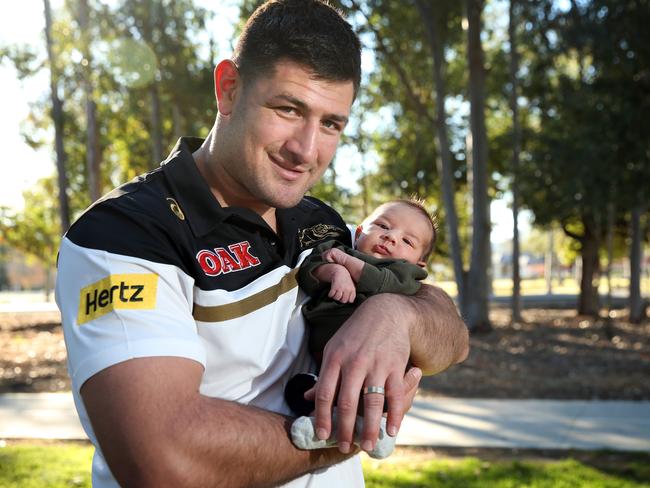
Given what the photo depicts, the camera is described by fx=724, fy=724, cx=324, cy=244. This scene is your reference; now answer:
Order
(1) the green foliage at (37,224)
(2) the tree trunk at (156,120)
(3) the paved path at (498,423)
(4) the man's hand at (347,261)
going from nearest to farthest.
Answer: (4) the man's hand at (347,261)
(3) the paved path at (498,423)
(2) the tree trunk at (156,120)
(1) the green foliage at (37,224)

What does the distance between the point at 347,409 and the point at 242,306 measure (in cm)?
36

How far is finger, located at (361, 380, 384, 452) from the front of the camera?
1.67 m

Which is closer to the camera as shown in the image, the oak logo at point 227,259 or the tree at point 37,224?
the oak logo at point 227,259

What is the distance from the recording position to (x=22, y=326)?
23703 millimetres

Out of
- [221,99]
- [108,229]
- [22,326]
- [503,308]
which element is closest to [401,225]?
[221,99]

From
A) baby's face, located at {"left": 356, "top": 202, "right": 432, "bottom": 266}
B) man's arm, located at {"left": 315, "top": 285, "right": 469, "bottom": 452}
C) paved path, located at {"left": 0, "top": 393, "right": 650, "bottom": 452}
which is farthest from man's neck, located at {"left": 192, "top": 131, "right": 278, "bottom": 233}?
paved path, located at {"left": 0, "top": 393, "right": 650, "bottom": 452}

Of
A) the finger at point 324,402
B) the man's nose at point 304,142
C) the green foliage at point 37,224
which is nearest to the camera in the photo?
the finger at point 324,402

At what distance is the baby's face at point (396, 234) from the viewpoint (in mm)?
2740

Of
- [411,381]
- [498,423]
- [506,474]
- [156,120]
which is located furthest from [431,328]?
[156,120]

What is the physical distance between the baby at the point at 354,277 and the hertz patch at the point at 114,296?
461 mm

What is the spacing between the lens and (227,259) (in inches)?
71.4

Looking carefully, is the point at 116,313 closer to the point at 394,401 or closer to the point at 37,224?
the point at 394,401

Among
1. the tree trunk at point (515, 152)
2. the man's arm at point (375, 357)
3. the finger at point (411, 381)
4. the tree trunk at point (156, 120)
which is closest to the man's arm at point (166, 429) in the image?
the man's arm at point (375, 357)

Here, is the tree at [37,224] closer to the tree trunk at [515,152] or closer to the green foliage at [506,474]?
the tree trunk at [515,152]
